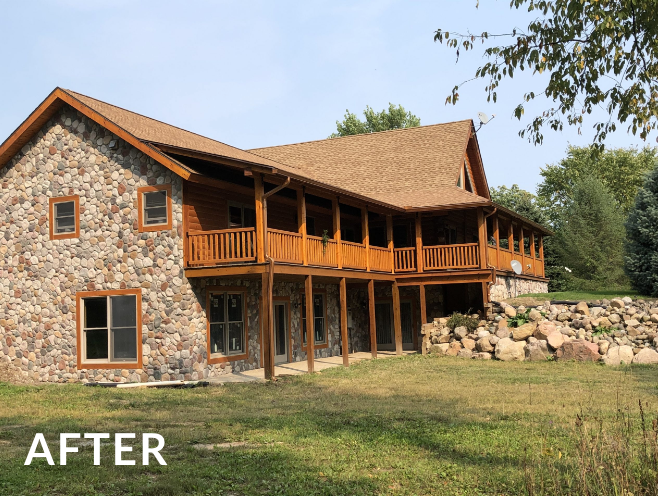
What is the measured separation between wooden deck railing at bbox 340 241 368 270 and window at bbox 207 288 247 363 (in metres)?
3.31

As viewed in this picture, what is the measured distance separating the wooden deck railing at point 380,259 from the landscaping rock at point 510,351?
484 centimetres

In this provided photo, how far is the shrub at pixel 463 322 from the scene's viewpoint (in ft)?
74.6

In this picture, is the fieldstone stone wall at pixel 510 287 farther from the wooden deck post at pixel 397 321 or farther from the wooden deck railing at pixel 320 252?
the wooden deck railing at pixel 320 252

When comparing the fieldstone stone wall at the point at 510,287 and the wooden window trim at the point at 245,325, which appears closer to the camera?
the wooden window trim at the point at 245,325

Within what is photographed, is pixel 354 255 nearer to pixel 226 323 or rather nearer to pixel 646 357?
pixel 226 323

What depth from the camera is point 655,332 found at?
20234mm

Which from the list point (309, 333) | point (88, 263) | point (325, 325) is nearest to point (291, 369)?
point (309, 333)

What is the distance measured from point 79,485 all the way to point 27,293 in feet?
45.4

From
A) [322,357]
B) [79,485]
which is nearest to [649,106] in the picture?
[79,485]

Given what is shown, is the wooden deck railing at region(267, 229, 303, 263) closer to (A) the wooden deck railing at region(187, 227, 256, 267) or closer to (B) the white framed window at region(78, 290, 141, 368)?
(A) the wooden deck railing at region(187, 227, 256, 267)

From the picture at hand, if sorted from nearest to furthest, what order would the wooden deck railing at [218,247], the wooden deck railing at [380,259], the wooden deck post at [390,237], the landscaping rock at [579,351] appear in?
the wooden deck railing at [218,247], the landscaping rock at [579,351], the wooden deck railing at [380,259], the wooden deck post at [390,237]

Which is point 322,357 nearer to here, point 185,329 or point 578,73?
point 185,329

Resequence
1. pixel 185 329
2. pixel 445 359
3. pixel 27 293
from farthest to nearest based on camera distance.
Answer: pixel 445 359, pixel 27 293, pixel 185 329

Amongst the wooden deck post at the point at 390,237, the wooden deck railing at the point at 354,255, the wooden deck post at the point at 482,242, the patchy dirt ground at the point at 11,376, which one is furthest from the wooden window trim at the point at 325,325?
the patchy dirt ground at the point at 11,376
